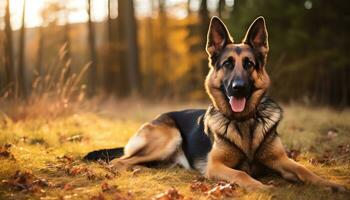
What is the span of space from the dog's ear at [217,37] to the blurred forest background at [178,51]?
3286mm

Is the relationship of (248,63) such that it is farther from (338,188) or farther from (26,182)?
(26,182)

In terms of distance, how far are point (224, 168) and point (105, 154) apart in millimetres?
1754

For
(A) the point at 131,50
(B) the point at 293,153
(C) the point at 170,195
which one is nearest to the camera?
(C) the point at 170,195

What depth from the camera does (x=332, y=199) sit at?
3.69 metres

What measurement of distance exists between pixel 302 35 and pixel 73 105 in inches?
264

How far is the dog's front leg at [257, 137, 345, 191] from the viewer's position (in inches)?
A: 167

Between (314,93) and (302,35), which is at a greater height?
(302,35)

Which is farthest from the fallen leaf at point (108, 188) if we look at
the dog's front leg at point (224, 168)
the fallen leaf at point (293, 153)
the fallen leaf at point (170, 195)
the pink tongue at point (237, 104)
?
the fallen leaf at point (293, 153)

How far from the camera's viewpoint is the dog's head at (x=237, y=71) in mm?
4566

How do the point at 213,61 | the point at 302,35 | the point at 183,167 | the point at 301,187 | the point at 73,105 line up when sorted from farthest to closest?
the point at 302,35
the point at 73,105
the point at 183,167
the point at 213,61
the point at 301,187

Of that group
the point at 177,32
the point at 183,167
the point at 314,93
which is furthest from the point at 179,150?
the point at 177,32

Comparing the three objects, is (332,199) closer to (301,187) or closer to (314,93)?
(301,187)

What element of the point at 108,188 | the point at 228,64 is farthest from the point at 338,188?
the point at 108,188

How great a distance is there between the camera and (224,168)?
14.5 feet
